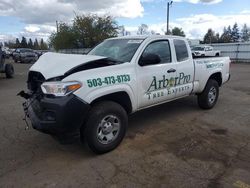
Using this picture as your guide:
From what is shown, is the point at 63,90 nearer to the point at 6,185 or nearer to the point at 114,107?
the point at 114,107

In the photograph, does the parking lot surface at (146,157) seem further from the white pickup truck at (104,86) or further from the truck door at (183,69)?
the truck door at (183,69)

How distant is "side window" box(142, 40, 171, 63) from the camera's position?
16.7ft

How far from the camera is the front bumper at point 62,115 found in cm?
360

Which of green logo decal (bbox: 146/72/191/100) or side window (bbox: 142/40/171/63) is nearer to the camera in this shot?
green logo decal (bbox: 146/72/191/100)

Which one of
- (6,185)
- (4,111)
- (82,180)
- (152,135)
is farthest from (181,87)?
(4,111)

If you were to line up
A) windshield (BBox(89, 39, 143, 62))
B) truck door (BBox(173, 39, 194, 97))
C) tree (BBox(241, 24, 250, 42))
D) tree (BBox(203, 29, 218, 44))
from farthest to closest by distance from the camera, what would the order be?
1. tree (BBox(241, 24, 250, 42))
2. tree (BBox(203, 29, 218, 44))
3. truck door (BBox(173, 39, 194, 97))
4. windshield (BBox(89, 39, 143, 62))

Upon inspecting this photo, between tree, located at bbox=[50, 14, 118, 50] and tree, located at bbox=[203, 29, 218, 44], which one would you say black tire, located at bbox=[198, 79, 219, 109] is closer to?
tree, located at bbox=[50, 14, 118, 50]

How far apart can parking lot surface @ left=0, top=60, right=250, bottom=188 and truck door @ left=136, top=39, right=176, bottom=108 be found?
707mm

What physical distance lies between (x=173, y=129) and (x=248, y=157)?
63.5 inches

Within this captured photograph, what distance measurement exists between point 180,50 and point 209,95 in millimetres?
1685

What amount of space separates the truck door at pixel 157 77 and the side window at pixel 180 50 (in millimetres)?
284

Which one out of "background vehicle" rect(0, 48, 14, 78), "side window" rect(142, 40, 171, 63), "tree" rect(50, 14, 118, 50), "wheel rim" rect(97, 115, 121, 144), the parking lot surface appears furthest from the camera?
"tree" rect(50, 14, 118, 50)

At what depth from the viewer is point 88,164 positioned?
387 cm

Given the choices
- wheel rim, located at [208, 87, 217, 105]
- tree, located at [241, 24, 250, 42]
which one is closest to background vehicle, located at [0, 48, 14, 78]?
wheel rim, located at [208, 87, 217, 105]
